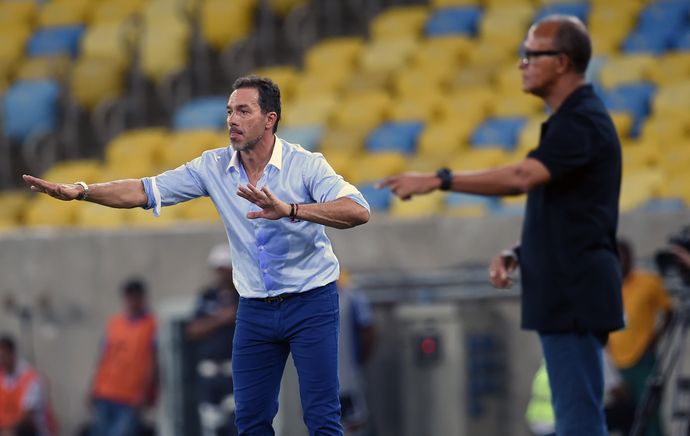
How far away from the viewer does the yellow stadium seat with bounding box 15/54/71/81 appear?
12.3m

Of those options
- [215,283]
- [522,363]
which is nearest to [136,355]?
[215,283]

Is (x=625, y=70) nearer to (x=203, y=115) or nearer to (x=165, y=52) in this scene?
(x=203, y=115)

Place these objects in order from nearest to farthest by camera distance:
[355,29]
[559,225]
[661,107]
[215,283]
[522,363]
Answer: [559,225] < [522,363] < [215,283] < [661,107] < [355,29]

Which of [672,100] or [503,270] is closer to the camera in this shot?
[503,270]

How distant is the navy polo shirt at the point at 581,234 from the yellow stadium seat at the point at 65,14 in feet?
35.7

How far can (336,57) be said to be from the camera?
38.2ft

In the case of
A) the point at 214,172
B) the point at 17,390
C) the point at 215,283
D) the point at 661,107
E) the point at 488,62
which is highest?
the point at 488,62

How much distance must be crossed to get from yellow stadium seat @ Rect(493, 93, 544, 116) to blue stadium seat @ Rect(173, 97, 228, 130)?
119 inches

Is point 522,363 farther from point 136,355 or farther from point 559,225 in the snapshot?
point 559,225

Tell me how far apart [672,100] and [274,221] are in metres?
6.10

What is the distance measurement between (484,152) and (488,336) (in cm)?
183

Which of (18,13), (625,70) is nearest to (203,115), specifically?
(18,13)

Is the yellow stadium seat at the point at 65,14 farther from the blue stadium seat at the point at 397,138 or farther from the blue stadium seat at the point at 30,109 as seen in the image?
the blue stadium seat at the point at 397,138

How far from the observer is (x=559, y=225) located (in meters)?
3.68
